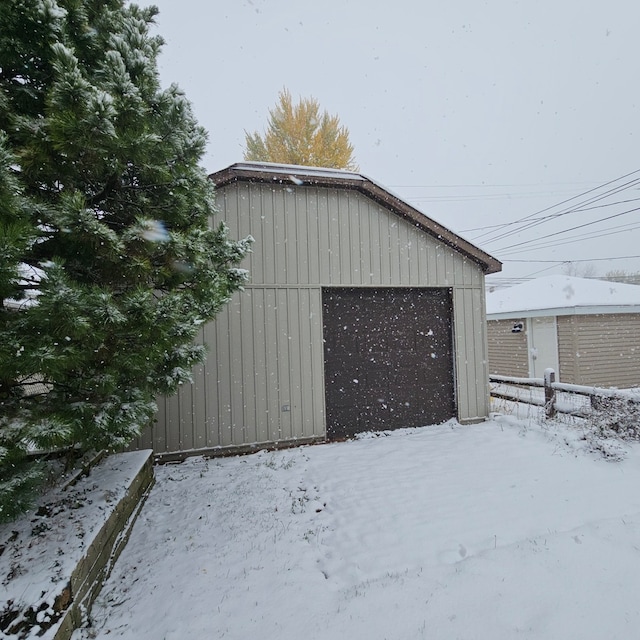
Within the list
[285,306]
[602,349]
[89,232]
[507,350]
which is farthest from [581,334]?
[89,232]

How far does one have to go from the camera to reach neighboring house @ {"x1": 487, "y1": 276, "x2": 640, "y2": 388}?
35.1 feet

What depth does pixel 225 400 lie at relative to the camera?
532 cm

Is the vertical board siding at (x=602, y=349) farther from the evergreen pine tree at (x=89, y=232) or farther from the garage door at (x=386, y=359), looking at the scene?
the evergreen pine tree at (x=89, y=232)

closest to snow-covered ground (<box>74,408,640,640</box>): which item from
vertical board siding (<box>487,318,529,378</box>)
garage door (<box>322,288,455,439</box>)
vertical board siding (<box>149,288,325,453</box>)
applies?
vertical board siding (<box>149,288,325,453</box>)

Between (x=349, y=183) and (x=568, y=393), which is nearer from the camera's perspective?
(x=349, y=183)

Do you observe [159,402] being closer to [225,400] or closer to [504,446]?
[225,400]

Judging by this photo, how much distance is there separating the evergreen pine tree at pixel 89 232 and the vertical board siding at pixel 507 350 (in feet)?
40.9

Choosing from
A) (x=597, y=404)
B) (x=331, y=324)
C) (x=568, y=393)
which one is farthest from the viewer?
(x=568, y=393)

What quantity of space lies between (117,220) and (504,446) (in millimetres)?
5598

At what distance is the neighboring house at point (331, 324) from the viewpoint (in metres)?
5.35

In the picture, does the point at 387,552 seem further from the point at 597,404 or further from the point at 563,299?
the point at 563,299

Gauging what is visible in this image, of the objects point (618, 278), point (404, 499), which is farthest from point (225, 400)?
point (618, 278)

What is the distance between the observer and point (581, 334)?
10.8 meters

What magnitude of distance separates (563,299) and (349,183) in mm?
9252
